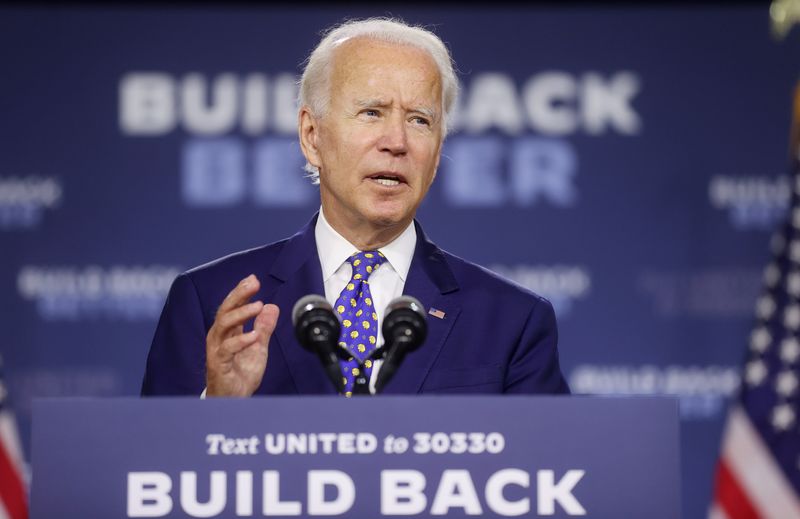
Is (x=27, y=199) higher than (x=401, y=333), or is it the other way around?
(x=27, y=199)

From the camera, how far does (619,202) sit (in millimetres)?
4539

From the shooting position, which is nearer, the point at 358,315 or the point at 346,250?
the point at 358,315

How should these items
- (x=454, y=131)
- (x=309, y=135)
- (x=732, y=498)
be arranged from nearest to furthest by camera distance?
(x=309, y=135) < (x=732, y=498) < (x=454, y=131)

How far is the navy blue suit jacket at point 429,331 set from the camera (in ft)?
7.14

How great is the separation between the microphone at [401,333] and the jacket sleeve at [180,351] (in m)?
0.64

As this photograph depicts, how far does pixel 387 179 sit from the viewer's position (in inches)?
91.4

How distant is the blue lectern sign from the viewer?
154 centimetres

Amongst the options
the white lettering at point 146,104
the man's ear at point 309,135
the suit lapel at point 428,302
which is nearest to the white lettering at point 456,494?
the suit lapel at point 428,302

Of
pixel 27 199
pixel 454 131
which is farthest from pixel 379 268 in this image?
pixel 27 199

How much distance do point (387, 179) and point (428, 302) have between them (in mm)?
266

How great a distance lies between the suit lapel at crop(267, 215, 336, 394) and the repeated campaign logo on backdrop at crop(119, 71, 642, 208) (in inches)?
80.3

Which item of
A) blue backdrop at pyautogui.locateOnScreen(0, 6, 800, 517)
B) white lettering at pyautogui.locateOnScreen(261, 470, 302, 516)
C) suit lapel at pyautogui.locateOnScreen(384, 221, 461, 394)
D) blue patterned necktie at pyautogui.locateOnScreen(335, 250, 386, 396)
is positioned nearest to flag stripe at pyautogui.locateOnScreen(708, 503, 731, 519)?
blue backdrop at pyautogui.locateOnScreen(0, 6, 800, 517)

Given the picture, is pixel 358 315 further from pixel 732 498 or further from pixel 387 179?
pixel 732 498

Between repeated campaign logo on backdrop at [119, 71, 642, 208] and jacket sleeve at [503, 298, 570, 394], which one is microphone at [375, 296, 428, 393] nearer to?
jacket sleeve at [503, 298, 570, 394]
